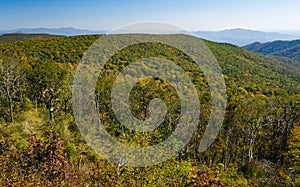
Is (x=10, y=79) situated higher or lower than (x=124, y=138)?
higher

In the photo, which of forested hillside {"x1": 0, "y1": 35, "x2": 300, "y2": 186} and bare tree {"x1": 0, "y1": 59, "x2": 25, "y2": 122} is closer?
forested hillside {"x1": 0, "y1": 35, "x2": 300, "y2": 186}

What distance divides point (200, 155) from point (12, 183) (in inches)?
959

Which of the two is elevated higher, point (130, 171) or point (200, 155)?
point (130, 171)

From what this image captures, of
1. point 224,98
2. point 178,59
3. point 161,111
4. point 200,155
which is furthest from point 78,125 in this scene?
point 178,59

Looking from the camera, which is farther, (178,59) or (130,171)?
(178,59)

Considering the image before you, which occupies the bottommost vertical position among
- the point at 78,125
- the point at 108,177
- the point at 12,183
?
the point at 78,125

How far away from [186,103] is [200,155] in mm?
6429

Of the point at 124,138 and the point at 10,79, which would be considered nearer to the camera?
the point at 124,138

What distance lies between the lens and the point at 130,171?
841 centimetres

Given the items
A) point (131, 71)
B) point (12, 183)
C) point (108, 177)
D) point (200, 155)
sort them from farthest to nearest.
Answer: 1. point (131, 71)
2. point (200, 155)
3. point (108, 177)
4. point (12, 183)

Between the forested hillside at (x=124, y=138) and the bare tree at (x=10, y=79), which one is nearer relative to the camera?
the forested hillside at (x=124, y=138)

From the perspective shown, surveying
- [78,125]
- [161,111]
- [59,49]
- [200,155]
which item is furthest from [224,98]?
[59,49]

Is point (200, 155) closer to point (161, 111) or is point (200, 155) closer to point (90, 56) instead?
point (161, 111)

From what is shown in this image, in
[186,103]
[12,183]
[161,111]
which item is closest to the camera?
[12,183]
